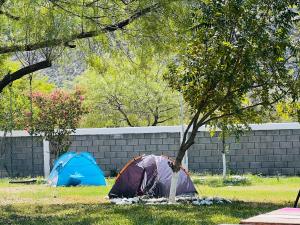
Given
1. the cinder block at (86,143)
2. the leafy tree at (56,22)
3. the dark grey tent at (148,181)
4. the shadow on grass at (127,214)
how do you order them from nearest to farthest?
the shadow on grass at (127,214) → the leafy tree at (56,22) → the dark grey tent at (148,181) → the cinder block at (86,143)

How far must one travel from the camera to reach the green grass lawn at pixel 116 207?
10.2 m

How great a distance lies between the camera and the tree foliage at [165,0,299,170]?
11812mm

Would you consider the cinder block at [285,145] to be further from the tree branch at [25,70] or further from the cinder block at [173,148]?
the tree branch at [25,70]

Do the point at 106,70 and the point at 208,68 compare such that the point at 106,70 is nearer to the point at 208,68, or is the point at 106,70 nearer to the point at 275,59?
the point at 208,68

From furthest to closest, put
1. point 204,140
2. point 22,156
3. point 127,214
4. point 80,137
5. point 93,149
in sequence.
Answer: point 22,156 < point 80,137 < point 93,149 < point 204,140 < point 127,214

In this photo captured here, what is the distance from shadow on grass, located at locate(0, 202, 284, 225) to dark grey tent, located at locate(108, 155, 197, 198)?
1.89m

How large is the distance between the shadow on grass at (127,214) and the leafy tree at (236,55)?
4.45ft

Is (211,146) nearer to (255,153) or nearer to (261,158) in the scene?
(255,153)

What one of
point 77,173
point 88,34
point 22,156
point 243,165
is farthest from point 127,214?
point 22,156

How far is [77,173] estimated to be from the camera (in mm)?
19094

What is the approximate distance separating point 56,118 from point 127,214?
42.5 feet

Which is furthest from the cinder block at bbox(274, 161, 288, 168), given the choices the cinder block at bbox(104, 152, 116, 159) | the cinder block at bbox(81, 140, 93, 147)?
the cinder block at bbox(81, 140, 93, 147)

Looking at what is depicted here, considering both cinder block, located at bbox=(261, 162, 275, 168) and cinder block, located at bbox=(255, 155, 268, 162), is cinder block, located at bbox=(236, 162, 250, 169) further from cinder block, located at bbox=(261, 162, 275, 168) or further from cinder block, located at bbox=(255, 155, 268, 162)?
cinder block, located at bbox=(261, 162, 275, 168)

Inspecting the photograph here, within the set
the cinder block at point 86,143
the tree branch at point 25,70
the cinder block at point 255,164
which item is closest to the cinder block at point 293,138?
the cinder block at point 255,164
